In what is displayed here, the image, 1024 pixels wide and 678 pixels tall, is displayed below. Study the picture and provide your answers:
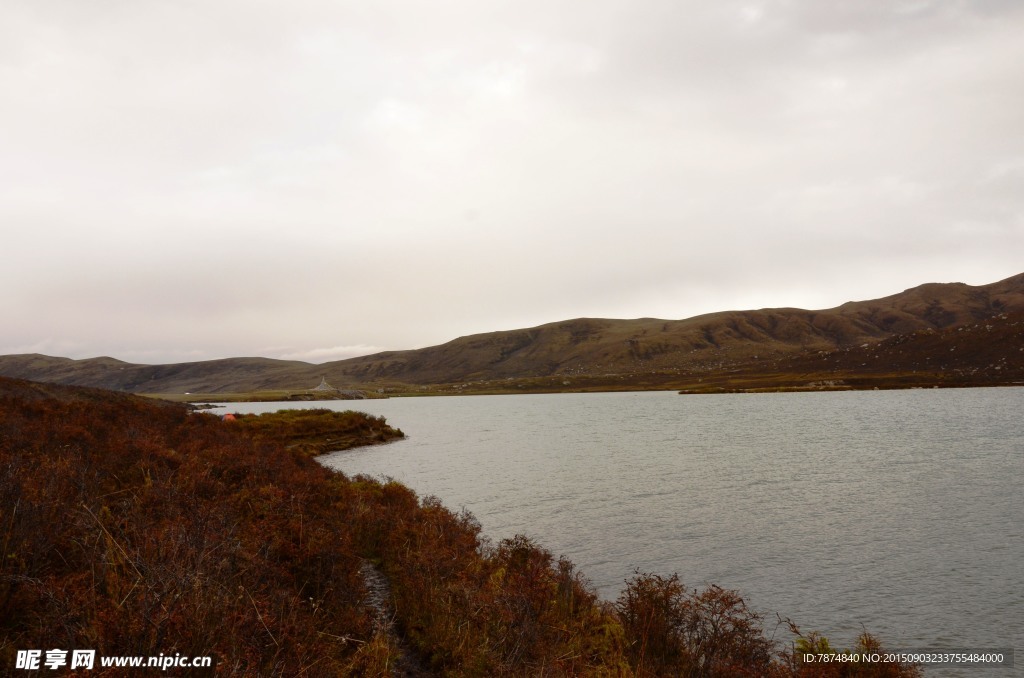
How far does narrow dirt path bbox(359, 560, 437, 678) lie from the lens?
9.43 metres

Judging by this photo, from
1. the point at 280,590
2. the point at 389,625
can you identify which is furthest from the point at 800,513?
the point at 280,590

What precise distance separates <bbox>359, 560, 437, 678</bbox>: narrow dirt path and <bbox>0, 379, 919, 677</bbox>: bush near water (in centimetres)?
15

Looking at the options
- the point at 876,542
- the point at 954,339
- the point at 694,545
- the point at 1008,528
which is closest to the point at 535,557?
the point at 694,545

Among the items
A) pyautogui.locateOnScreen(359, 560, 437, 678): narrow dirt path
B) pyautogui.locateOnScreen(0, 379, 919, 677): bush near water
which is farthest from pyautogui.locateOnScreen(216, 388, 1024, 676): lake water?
pyautogui.locateOnScreen(359, 560, 437, 678): narrow dirt path

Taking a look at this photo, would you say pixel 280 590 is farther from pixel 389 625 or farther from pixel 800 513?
pixel 800 513

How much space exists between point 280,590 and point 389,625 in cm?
266

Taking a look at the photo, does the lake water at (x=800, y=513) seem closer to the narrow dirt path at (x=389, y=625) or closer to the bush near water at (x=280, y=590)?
the bush near water at (x=280, y=590)

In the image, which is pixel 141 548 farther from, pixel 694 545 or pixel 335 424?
pixel 335 424

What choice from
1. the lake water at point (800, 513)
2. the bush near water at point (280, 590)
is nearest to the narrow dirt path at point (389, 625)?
the bush near water at point (280, 590)

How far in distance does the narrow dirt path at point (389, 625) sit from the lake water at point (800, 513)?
23.8 feet

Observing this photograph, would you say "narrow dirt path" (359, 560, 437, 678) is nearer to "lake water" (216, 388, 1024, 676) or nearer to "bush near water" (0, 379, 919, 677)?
"bush near water" (0, 379, 919, 677)

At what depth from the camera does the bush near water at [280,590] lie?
250 inches

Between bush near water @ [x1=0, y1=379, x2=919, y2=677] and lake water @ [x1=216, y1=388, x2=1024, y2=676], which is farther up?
bush near water @ [x1=0, y1=379, x2=919, y2=677]

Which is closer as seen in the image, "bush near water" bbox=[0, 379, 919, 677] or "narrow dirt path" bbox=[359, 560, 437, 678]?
"bush near water" bbox=[0, 379, 919, 677]
